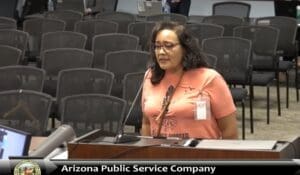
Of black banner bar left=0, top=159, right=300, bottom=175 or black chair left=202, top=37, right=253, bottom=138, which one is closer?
black banner bar left=0, top=159, right=300, bottom=175

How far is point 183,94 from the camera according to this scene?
2977mm

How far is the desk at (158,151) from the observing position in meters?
1.69

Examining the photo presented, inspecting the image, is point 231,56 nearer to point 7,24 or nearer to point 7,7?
point 7,24

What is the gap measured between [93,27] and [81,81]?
2988 mm

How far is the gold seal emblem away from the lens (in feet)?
4.17

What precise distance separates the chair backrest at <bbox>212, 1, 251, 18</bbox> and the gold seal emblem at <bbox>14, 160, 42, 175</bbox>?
8730mm

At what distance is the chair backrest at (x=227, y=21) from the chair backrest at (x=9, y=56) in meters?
2.88

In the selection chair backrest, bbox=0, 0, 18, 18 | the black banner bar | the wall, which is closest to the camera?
the black banner bar

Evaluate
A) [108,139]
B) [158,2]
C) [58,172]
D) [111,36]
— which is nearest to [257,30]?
[111,36]

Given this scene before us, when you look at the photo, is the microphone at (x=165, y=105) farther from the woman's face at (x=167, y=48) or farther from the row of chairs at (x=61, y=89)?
the row of chairs at (x=61, y=89)

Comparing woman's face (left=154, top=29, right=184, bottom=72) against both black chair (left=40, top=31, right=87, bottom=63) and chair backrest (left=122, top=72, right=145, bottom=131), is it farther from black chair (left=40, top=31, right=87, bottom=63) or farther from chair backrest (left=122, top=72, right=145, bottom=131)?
black chair (left=40, top=31, right=87, bottom=63)

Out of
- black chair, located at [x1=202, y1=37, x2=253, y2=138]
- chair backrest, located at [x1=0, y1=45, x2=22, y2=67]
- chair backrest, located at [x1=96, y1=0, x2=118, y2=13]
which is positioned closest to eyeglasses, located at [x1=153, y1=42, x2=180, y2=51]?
chair backrest, located at [x1=0, y1=45, x2=22, y2=67]

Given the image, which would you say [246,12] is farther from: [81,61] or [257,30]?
[81,61]

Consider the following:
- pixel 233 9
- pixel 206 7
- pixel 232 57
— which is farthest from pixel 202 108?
pixel 206 7
